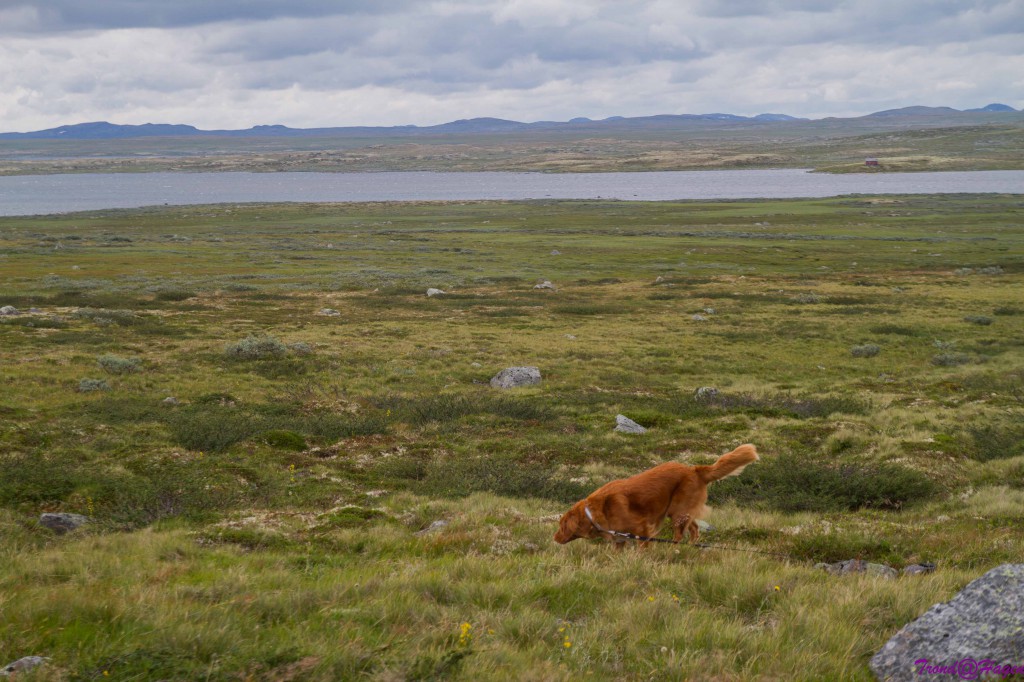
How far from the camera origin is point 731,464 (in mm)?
7844

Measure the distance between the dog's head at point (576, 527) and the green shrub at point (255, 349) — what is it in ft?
61.3

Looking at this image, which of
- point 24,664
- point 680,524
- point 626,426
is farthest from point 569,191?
point 24,664

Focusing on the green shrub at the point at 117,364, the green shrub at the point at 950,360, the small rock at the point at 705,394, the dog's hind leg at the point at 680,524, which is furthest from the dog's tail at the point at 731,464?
the green shrub at the point at 950,360

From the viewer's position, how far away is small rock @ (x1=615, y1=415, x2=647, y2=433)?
655 inches

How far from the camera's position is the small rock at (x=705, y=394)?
66.6 ft

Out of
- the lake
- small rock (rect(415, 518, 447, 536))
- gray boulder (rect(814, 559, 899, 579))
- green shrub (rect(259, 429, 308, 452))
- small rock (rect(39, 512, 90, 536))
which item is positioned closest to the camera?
gray boulder (rect(814, 559, 899, 579))

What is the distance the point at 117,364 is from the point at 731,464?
1987 centimetres

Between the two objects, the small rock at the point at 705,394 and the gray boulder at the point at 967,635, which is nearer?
the gray boulder at the point at 967,635

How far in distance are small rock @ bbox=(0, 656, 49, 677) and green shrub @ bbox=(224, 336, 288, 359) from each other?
69.5 ft

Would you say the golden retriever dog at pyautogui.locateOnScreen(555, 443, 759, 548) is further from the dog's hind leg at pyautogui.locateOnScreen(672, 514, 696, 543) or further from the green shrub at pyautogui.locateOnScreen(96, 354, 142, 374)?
the green shrub at pyautogui.locateOnScreen(96, 354, 142, 374)

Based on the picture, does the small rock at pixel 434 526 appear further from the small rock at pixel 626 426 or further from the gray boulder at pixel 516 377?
the gray boulder at pixel 516 377

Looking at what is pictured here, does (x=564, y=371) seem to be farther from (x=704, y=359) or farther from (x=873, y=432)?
(x=873, y=432)

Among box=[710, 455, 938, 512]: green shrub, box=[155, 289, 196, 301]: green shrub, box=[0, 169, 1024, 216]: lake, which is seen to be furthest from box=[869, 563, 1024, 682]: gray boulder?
box=[0, 169, 1024, 216]: lake

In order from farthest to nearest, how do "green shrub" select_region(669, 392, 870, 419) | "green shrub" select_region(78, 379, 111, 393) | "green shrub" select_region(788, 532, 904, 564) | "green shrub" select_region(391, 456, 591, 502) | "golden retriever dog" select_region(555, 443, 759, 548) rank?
"green shrub" select_region(78, 379, 111, 393)
"green shrub" select_region(669, 392, 870, 419)
"green shrub" select_region(391, 456, 591, 502)
"green shrub" select_region(788, 532, 904, 564)
"golden retriever dog" select_region(555, 443, 759, 548)
